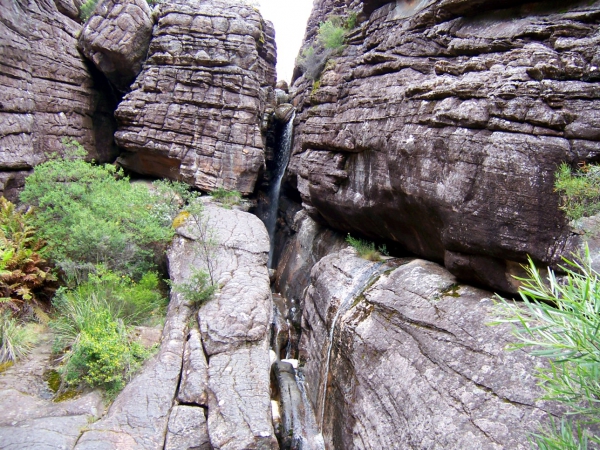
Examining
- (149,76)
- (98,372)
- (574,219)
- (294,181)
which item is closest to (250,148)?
(294,181)

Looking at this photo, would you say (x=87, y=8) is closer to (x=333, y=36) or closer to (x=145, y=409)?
(x=333, y=36)

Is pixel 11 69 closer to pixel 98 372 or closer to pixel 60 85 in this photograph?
pixel 60 85

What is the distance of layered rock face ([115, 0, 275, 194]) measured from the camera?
14.5 m

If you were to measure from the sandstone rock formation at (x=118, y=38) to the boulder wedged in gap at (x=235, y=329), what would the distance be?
792 cm

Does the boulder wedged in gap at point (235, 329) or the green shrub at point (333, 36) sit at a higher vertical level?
the green shrub at point (333, 36)

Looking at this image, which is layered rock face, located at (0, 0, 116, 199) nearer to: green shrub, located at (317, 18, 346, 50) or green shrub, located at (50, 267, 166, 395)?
green shrub, located at (50, 267, 166, 395)

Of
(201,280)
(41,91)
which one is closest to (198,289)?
(201,280)

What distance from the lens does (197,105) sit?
48.2ft

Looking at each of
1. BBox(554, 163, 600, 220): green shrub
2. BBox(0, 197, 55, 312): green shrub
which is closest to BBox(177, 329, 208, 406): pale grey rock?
BBox(0, 197, 55, 312): green shrub

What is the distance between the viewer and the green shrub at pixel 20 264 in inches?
297

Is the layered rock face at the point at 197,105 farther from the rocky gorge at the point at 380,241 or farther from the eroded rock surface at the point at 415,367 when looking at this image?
the eroded rock surface at the point at 415,367

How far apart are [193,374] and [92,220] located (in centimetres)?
466

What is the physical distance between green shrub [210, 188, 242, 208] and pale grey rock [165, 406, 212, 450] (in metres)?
8.90

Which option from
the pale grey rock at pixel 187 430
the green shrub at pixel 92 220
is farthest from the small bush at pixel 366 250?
the green shrub at pixel 92 220
